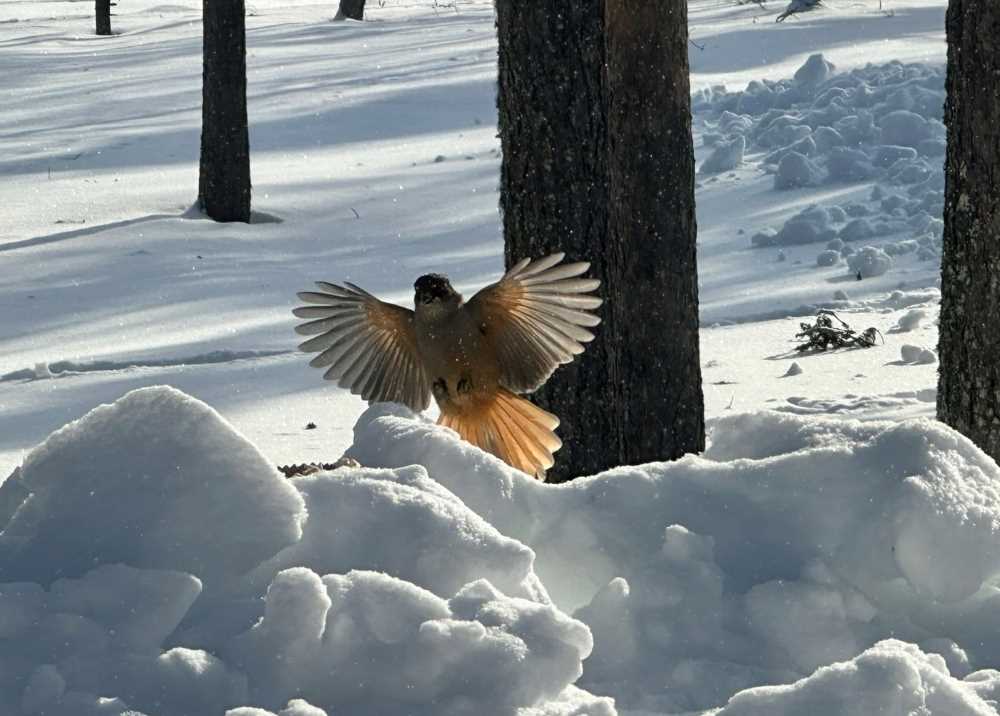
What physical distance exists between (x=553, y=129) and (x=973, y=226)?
5.10ft

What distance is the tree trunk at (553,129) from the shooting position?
5727 millimetres

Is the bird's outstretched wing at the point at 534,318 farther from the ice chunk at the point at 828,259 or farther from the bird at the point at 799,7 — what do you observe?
the bird at the point at 799,7

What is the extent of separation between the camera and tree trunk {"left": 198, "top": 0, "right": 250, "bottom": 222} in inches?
543

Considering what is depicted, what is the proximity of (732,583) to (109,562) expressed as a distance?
932 millimetres

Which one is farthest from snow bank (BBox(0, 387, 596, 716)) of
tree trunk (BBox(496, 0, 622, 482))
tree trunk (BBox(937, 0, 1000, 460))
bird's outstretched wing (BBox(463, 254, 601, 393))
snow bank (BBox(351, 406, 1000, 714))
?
tree trunk (BBox(937, 0, 1000, 460))

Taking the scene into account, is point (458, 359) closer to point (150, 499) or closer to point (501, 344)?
point (501, 344)

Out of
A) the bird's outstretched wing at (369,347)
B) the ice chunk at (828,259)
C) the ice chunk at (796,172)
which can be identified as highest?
the bird's outstretched wing at (369,347)

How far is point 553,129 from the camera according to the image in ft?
18.9

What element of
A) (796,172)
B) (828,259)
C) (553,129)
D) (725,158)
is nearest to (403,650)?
(553,129)

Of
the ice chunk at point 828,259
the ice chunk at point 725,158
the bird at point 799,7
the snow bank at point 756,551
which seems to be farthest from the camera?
the bird at point 799,7

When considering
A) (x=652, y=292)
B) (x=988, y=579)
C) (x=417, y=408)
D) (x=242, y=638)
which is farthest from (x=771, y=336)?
(x=242, y=638)

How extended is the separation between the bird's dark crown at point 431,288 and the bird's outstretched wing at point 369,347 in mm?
277

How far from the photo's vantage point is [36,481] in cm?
238

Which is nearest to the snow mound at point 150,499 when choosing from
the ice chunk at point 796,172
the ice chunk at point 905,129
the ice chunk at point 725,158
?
the ice chunk at point 796,172
